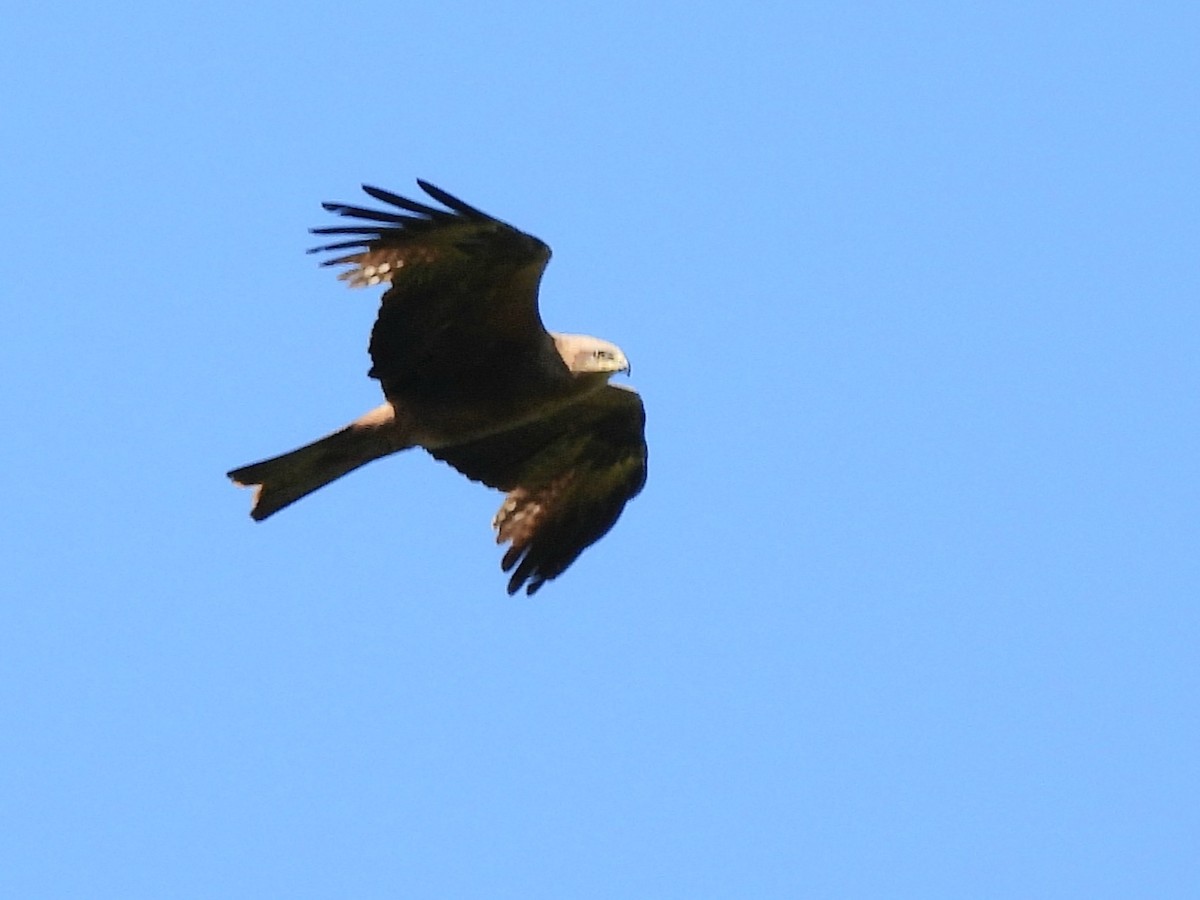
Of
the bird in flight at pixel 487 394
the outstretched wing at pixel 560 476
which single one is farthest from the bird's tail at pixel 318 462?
the outstretched wing at pixel 560 476

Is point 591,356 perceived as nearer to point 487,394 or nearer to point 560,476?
point 487,394

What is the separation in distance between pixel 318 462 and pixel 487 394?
868mm

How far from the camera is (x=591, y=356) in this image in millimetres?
12594

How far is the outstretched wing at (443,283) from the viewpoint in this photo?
471 inches

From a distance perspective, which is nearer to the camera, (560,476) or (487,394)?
(487,394)

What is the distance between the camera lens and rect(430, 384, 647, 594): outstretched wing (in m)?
13.6

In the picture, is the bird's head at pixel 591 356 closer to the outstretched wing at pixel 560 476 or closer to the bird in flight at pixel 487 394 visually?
the bird in flight at pixel 487 394

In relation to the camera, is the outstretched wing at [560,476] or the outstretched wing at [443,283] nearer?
the outstretched wing at [443,283]

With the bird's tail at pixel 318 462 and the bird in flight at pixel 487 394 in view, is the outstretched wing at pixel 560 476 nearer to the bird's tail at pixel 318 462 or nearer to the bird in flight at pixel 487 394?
the bird in flight at pixel 487 394

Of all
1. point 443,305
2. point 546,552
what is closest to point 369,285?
point 443,305

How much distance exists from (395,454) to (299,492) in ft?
1.63

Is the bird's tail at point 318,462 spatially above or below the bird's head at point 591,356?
below

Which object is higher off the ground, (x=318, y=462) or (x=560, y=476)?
(x=560, y=476)

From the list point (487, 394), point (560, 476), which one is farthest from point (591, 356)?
point (560, 476)
